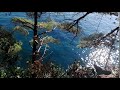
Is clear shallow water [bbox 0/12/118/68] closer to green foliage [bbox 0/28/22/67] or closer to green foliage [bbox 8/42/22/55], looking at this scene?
green foliage [bbox 0/28/22/67]

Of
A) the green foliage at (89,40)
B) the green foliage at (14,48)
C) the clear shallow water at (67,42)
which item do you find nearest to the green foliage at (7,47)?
the green foliage at (14,48)

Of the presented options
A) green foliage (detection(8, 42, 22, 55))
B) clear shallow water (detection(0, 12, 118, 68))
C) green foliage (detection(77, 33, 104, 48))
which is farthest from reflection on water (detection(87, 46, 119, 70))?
green foliage (detection(8, 42, 22, 55))

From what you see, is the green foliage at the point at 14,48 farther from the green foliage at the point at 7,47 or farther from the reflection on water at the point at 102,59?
the reflection on water at the point at 102,59

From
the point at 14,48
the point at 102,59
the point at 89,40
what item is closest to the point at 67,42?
the point at 102,59

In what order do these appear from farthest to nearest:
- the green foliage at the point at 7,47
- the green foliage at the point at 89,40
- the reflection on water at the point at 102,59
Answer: the reflection on water at the point at 102,59 < the green foliage at the point at 89,40 < the green foliage at the point at 7,47

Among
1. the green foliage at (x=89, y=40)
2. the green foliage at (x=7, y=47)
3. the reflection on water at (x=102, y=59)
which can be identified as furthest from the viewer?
the reflection on water at (x=102, y=59)

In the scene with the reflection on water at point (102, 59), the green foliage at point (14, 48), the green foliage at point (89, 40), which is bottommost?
the reflection on water at point (102, 59)

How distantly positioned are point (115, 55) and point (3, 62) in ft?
13.4

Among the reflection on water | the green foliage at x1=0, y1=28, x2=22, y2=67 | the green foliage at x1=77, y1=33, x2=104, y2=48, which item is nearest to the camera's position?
the green foliage at x1=0, y1=28, x2=22, y2=67

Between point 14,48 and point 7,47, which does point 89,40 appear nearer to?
point 14,48

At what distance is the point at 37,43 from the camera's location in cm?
739
